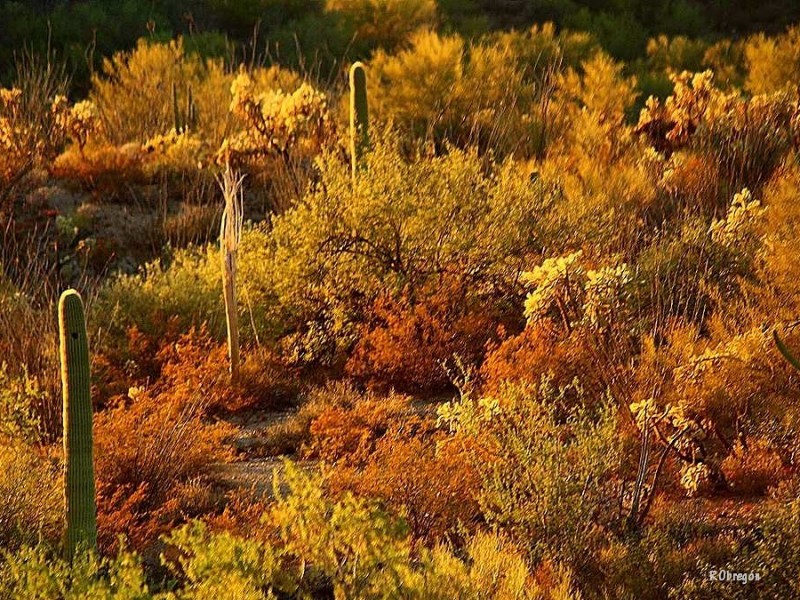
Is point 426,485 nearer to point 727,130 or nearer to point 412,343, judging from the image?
point 412,343

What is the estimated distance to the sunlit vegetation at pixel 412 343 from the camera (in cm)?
507

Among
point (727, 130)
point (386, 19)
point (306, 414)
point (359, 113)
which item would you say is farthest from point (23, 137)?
point (386, 19)

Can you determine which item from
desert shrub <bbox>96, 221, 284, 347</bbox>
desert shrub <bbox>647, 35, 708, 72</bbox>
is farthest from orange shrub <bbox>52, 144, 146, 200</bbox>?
desert shrub <bbox>647, 35, 708, 72</bbox>

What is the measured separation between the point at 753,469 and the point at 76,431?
3030 mm

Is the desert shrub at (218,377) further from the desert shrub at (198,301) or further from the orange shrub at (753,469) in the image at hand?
the orange shrub at (753,469)

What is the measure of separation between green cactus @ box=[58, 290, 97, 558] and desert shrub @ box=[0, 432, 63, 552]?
251mm

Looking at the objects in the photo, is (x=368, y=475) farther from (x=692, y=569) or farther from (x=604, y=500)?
(x=692, y=569)

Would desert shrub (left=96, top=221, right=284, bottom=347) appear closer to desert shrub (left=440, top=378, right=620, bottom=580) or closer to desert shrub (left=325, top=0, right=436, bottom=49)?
desert shrub (left=440, top=378, right=620, bottom=580)

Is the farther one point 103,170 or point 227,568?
point 103,170

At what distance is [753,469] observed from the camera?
5789 mm

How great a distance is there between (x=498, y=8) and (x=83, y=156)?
13.8 m

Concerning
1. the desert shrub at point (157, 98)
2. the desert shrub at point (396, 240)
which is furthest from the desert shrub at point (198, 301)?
the desert shrub at point (157, 98)

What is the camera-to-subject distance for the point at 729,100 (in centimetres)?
1155

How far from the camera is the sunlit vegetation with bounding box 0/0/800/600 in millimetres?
5070
